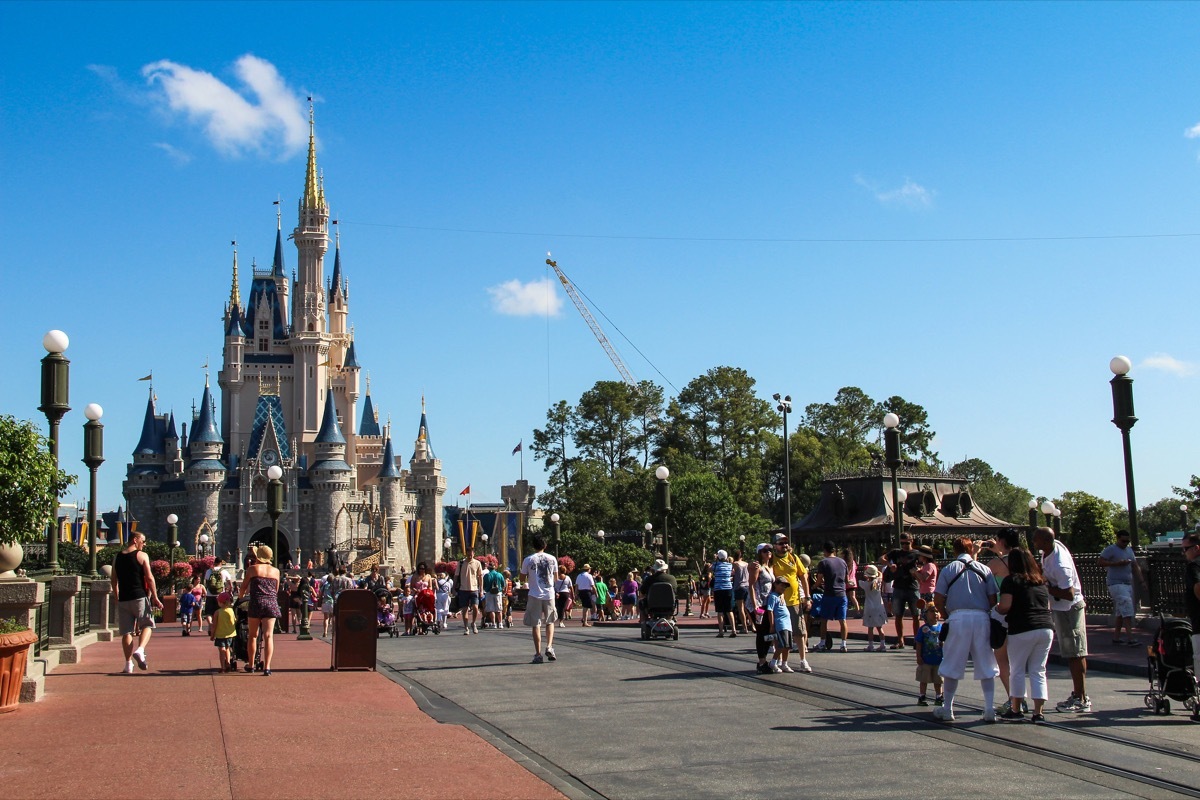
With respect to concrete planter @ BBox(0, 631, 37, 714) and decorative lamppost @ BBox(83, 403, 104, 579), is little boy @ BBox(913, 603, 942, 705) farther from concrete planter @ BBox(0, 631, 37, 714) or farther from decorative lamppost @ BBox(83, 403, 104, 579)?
decorative lamppost @ BBox(83, 403, 104, 579)

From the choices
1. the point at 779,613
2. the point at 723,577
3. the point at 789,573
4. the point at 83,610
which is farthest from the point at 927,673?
the point at 83,610

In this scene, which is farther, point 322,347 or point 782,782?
point 322,347

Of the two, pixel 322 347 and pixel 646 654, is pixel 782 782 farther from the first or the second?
pixel 322 347

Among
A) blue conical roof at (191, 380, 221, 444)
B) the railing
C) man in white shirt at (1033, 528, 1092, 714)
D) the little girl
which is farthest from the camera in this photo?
blue conical roof at (191, 380, 221, 444)

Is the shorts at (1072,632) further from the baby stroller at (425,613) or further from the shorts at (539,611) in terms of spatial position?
the baby stroller at (425,613)

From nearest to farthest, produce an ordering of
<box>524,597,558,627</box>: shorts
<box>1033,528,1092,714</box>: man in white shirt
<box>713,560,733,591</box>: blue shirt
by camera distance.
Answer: <box>1033,528,1092,714</box>: man in white shirt < <box>524,597,558,627</box>: shorts < <box>713,560,733,591</box>: blue shirt

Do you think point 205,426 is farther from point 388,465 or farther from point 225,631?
point 225,631

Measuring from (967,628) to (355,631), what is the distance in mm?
7863

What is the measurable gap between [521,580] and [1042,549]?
104ft

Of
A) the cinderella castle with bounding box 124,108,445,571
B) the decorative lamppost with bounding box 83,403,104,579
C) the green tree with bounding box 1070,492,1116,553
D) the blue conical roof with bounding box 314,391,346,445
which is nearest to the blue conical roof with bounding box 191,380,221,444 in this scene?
the cinderella castle with bounding box 124,108,445,571

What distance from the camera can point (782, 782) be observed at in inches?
300

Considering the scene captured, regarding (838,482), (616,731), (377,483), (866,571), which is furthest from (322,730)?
(377,483)

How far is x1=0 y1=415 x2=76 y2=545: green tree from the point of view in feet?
42.4

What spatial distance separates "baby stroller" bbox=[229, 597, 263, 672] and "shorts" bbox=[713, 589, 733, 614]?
8.58 metres
